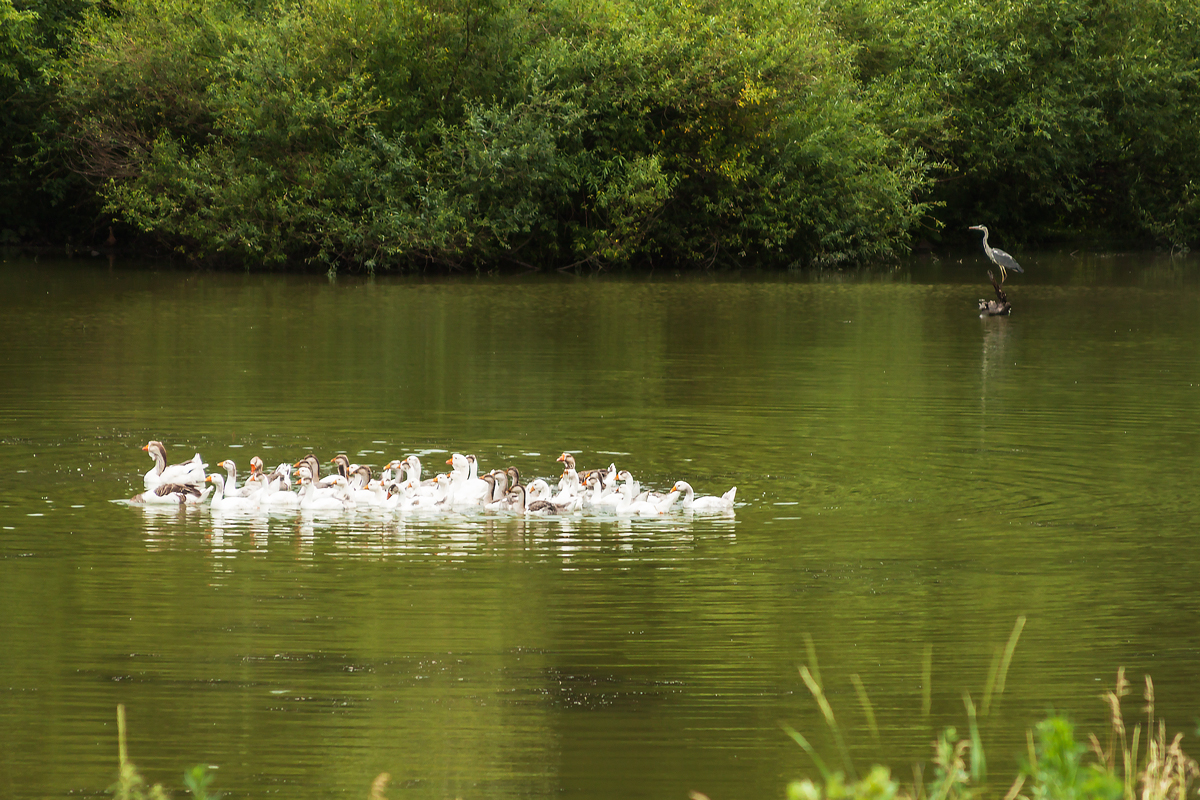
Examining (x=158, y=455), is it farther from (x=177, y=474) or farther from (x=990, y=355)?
(x=990, y=355)

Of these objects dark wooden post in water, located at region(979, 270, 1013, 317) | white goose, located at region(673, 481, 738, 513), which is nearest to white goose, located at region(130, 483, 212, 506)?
white goose, located at region(673, 481, 738, 513)

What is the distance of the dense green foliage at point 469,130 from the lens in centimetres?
4691

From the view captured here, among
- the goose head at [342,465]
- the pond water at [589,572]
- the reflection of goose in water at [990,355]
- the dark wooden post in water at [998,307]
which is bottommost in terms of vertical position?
the pond water at [589,572]

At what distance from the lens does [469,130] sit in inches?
1864

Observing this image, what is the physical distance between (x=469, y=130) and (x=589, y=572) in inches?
1415

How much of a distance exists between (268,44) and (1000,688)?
41.0 metres

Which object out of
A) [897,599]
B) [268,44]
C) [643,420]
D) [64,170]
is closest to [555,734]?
[897,599]

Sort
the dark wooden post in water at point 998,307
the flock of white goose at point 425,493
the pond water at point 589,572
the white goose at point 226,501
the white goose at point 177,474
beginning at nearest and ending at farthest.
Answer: the pond water at point 589,572
the flock of white goose at point 425,493
the white goose at point 226,501
the white goose at point 177,474
the dark wooden post in water at point 998,307

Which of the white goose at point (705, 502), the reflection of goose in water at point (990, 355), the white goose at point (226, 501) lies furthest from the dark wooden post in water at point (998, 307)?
the white goose at point (226, 501)

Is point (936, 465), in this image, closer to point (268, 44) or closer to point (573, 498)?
point (573, 498)

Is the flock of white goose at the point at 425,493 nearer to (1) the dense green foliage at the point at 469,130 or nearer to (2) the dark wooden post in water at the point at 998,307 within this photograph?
(2) the dark wooden post in water at the point at 998,307

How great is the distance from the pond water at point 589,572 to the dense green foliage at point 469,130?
19.3 metres

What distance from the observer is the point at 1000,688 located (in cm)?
925

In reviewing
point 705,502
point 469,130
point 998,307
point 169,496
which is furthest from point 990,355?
point 469,130
